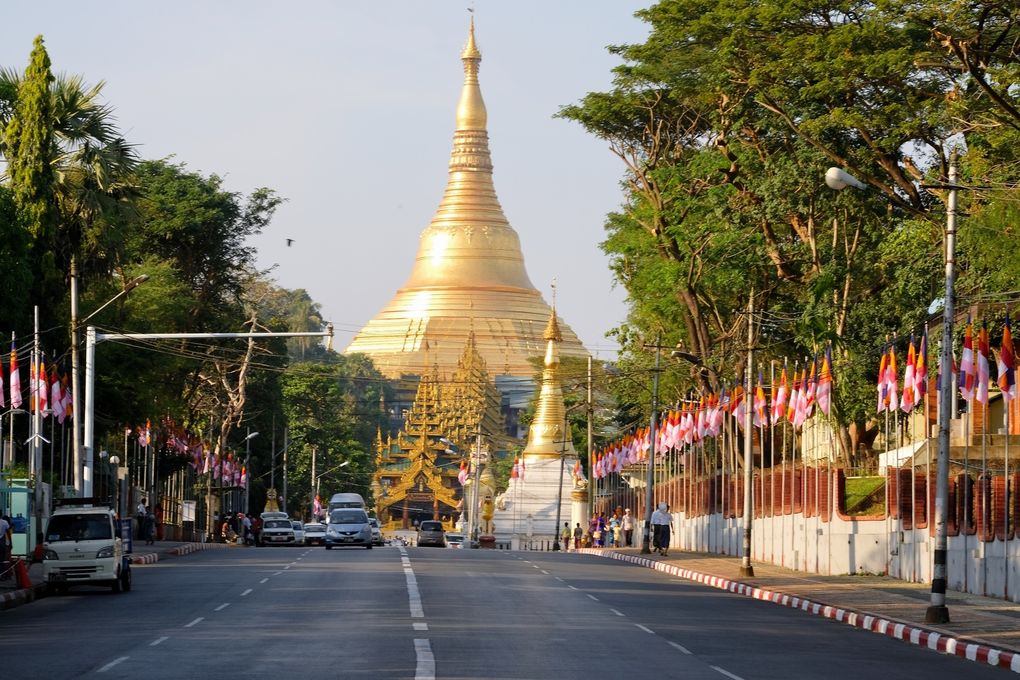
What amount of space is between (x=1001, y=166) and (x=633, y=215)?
21089 millimetres

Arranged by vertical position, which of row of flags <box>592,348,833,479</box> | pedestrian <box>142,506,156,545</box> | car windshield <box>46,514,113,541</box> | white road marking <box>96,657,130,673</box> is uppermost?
row of flags <box>592,348,833,479</box>

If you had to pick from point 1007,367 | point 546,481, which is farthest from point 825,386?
point 546,481

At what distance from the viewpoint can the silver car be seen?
5821 centimetres

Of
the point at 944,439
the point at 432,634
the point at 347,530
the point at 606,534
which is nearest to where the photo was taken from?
the point at 432,634

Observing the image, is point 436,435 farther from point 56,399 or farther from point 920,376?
point 920,376

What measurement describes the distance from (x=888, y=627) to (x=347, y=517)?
36.6 m

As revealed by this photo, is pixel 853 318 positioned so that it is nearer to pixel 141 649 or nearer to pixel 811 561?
pixel 811 561

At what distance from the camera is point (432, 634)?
20906mm

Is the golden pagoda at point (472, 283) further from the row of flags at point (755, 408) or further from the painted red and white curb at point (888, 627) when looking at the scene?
the painted red and white curb at point (888, 627)

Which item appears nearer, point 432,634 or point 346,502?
point 432,634

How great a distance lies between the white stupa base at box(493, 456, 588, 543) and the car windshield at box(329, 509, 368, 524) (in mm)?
33709

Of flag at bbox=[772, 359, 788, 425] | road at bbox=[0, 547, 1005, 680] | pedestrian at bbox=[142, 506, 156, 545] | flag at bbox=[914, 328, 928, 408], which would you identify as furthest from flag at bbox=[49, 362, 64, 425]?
pedestrian at bbox=[142, 506, 156, 545]

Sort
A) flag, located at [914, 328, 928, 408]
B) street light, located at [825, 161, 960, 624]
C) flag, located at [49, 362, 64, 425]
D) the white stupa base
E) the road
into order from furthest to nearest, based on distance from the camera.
A: the white stupa base < flag, located at [49, 362, 64, 425] < flag, located at [914, 328, 928, 408] < street light, located at [825, 161, 960, 624] < the road

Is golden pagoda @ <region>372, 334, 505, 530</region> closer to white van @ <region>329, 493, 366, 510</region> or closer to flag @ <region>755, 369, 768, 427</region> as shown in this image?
white van @ <region>329, 493, 366, 510</region>
